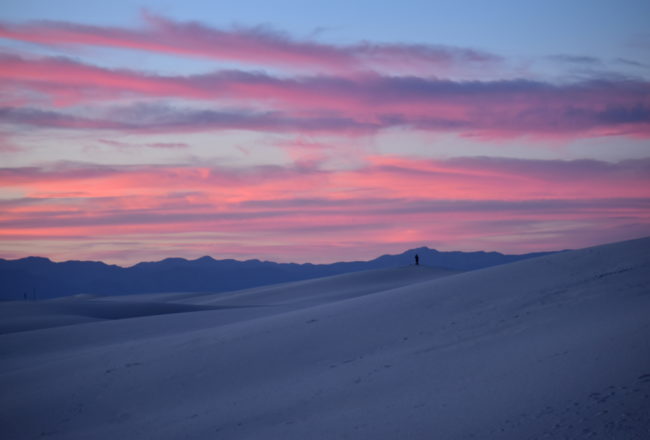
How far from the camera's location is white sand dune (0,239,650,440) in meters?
8.95

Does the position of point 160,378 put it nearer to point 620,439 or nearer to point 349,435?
point 349,435

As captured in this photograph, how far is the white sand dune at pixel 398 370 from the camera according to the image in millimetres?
8949

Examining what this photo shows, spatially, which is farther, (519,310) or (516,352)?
(519,310)

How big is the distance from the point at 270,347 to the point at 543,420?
954 centimetres

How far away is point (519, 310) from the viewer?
14.6m

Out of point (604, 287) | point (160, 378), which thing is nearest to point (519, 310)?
point (604, 287)

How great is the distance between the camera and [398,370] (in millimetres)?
12664

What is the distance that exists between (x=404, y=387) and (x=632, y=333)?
3790 millimetres

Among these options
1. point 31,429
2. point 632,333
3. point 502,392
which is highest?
point 632,333

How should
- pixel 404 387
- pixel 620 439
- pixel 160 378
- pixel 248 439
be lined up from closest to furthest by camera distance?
pixel 620 439, pixel 248 439, pixel 404 387, pixel 160 378

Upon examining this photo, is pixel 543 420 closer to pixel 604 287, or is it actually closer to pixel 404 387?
pixel 404 387

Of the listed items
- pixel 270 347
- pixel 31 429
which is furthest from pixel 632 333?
pixel 31 429

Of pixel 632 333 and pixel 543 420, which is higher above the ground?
pixel 632 333

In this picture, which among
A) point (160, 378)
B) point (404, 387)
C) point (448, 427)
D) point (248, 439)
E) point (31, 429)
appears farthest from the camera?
point (160, 378)
